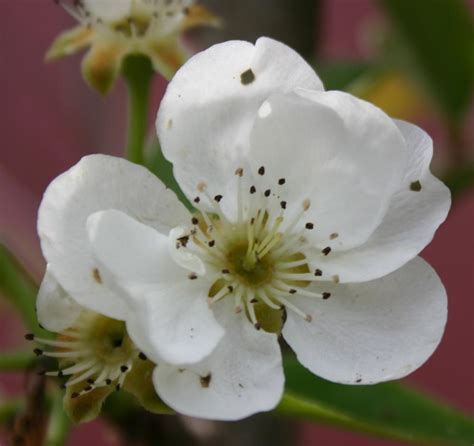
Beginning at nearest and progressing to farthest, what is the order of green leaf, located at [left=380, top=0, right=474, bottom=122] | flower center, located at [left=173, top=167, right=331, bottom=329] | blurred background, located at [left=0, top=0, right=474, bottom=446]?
1. flower center, located at [left=173, top=167, right=331, bottom=329]
2. blurred background, located at [left=0, top=0, right=474, bottom=446]
3. green leaf, located at [left=380, top=0, right=474, bottom=122]

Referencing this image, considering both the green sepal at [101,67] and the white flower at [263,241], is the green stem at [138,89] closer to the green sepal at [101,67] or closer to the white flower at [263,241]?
the green sepal at [101,67]

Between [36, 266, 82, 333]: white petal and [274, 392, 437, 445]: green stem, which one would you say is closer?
[36, 266, 82, 333]: white petal

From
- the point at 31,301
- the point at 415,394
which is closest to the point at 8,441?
the point at 31,301

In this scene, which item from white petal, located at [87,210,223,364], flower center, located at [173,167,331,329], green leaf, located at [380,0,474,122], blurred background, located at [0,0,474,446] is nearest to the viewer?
white petal, located at [87,210,223,364]

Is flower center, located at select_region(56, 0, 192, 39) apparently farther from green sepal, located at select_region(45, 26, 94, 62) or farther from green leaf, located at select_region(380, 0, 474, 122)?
green leaf, located at select_region(380, 0, 474, 122)

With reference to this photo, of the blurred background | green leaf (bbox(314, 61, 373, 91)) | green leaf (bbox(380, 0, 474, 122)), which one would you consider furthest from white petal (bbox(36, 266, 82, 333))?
green leaf (bbox(380, 0, 474, 122))

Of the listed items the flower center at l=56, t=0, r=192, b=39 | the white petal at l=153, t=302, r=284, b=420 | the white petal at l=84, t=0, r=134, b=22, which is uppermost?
the white petal at l=84, t=0, r=134, b=22

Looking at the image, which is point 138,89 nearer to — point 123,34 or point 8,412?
point 123,34

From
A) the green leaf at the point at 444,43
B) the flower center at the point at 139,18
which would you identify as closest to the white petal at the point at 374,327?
the flower center at the point at 139,18
